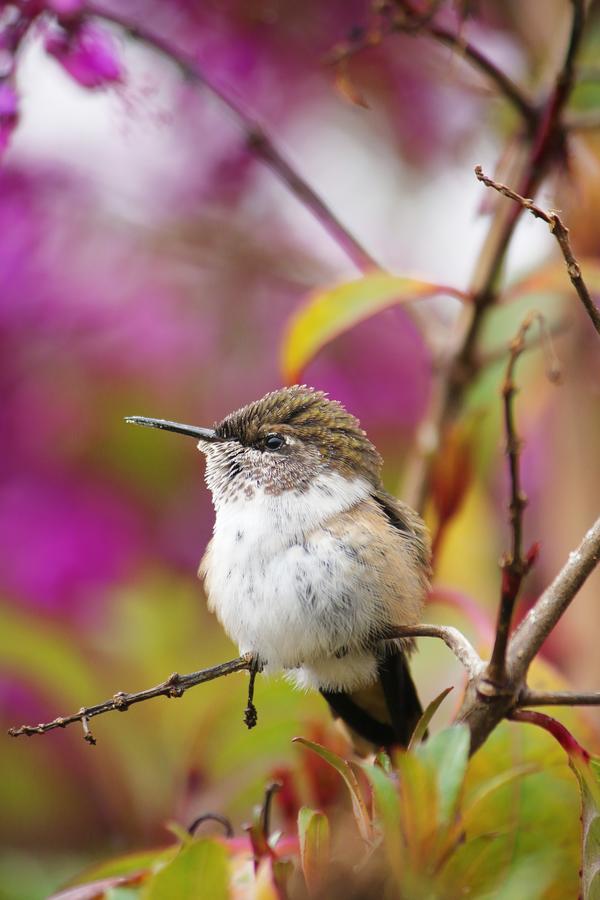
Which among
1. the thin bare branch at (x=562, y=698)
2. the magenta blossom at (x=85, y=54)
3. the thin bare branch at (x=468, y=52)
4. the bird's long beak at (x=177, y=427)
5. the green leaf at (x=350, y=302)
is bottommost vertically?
the thin bare branch at (x=562, y=698)

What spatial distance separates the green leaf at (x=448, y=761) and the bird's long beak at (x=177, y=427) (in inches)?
27.3

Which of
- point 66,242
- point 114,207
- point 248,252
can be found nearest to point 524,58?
point 248,252

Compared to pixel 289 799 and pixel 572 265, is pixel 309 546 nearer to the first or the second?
pixel 289 799

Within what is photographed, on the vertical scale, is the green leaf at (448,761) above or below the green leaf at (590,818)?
above

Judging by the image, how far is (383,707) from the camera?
5.93 feet

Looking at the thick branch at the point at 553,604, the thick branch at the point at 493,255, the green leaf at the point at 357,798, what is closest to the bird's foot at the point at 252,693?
the green leaf at the point at 357,798

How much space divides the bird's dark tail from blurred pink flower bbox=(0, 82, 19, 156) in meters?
1.03

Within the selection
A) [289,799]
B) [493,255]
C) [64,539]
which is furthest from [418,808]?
[64,539]

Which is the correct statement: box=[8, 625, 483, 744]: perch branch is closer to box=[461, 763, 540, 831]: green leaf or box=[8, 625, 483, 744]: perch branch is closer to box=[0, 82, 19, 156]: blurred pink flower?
box=[461, 763, 540, 831]: green leaf

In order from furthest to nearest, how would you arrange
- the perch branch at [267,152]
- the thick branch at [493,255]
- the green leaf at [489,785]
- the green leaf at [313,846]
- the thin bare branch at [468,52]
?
the perch branch at [267,152] → the thick branch at [493,255] → the thin bare branch at [468,52] → the green leaf at [489,785] → the green leaf at [313,846]

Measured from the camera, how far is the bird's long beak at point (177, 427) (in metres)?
1.56

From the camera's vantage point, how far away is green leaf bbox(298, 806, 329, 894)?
1.11 meters

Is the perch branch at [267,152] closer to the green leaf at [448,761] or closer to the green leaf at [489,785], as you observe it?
the green leaf at [489,785]

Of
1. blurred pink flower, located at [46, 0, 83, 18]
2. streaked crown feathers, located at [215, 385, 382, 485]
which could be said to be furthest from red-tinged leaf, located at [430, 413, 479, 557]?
blurred pink flower, located at [46, 0, 83, 18]
